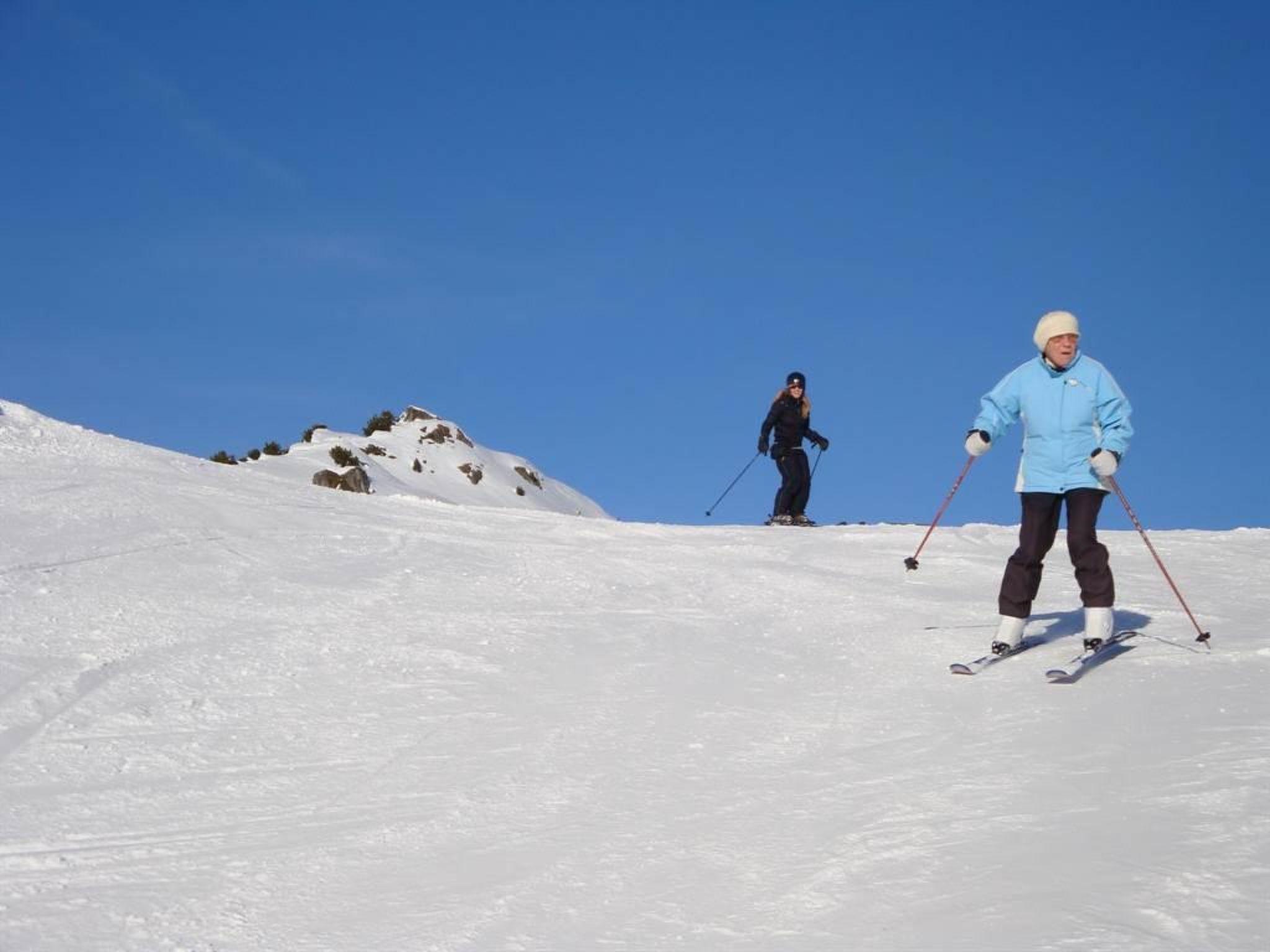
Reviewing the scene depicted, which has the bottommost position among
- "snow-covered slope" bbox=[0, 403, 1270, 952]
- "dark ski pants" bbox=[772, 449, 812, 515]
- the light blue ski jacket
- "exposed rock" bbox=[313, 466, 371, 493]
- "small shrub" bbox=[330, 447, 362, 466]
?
"snow-covered slope" bbox=[0, 403, 1270, 952]

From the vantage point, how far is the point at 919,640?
8461 mm

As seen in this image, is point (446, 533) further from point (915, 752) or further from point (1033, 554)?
point (915, 752)

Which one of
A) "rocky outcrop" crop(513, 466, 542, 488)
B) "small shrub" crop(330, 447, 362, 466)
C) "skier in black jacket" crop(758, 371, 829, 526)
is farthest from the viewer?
"rocky outcrop" crop(513, 466, 542, 488)

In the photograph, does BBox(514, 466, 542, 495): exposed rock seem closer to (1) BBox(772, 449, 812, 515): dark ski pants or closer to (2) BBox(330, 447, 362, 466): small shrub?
(2) BBox(330, 447, 362, 466): small shrub

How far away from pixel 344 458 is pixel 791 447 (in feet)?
50.1

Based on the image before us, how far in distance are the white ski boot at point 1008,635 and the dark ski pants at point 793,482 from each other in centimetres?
1046

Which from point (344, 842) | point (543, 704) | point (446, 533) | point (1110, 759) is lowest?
point (344, 842)

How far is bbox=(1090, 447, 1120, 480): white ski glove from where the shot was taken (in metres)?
7.58

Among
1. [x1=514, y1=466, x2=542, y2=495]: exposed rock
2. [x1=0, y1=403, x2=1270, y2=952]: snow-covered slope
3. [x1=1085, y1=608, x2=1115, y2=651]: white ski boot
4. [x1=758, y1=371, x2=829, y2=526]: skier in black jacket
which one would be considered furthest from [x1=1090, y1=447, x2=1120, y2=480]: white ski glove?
[x1=514, y1=466, x2=542, y2=495]: exposed rock

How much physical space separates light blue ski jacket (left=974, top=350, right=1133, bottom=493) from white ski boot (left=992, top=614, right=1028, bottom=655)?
805 millimetres

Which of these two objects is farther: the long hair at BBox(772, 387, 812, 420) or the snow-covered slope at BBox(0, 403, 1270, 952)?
the long hair at BBox(772, 387, 812, 420)

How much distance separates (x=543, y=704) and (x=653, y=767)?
3.95 ft

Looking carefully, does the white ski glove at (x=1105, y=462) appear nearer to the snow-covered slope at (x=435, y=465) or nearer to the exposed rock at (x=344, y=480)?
the exposed rock at (x=344, y=480)

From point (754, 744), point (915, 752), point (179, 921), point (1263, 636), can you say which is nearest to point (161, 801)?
point (179, 921)
